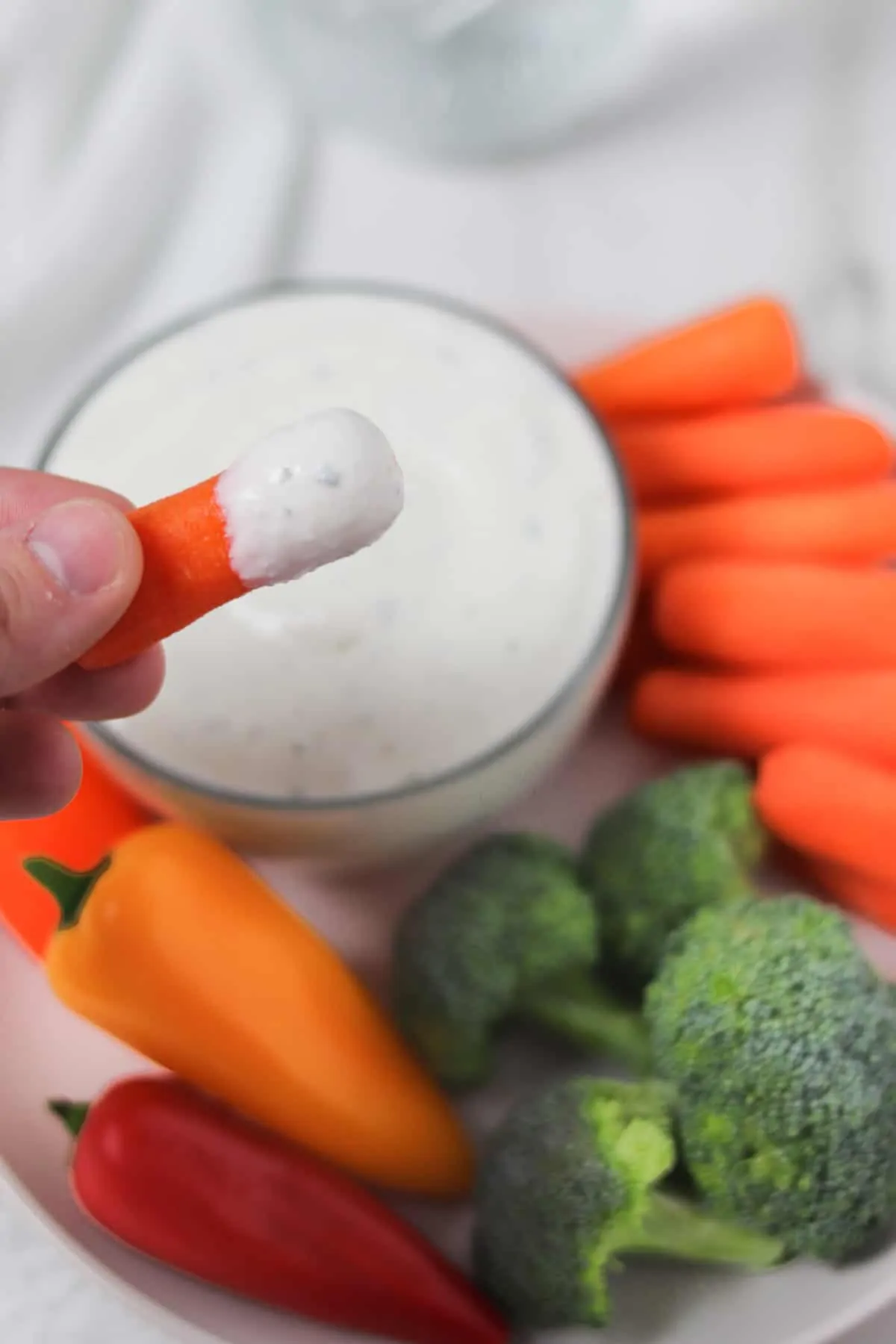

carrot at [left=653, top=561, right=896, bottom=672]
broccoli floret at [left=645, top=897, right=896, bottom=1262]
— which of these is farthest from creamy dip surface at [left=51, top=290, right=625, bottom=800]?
broccoli floret at [left=645, top=897, right=896, bottom=1262]

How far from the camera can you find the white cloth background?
119 cm

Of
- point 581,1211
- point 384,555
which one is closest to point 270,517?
point 384,555

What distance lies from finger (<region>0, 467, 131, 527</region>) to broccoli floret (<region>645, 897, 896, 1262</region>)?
1.46 feet

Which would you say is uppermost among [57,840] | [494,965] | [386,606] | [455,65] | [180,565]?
[455,65]

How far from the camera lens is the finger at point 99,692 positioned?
2.42 ft

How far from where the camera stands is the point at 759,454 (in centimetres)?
100

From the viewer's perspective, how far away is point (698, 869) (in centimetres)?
85

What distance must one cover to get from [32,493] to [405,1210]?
51 cm

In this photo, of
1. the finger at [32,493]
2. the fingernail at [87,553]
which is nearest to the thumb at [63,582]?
the fingernail at [87,553]

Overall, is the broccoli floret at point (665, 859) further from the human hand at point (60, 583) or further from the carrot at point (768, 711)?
the human hand at point (60, 583)

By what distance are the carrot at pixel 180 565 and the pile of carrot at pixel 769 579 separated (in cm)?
46

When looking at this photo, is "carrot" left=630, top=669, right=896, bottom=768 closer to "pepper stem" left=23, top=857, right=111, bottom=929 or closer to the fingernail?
"pepper stem" left=23, top=857, right=111, bottom=929

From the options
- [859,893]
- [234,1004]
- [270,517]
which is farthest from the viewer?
[859,893]

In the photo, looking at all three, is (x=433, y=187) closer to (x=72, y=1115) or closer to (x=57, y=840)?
(x=57, y=840)
